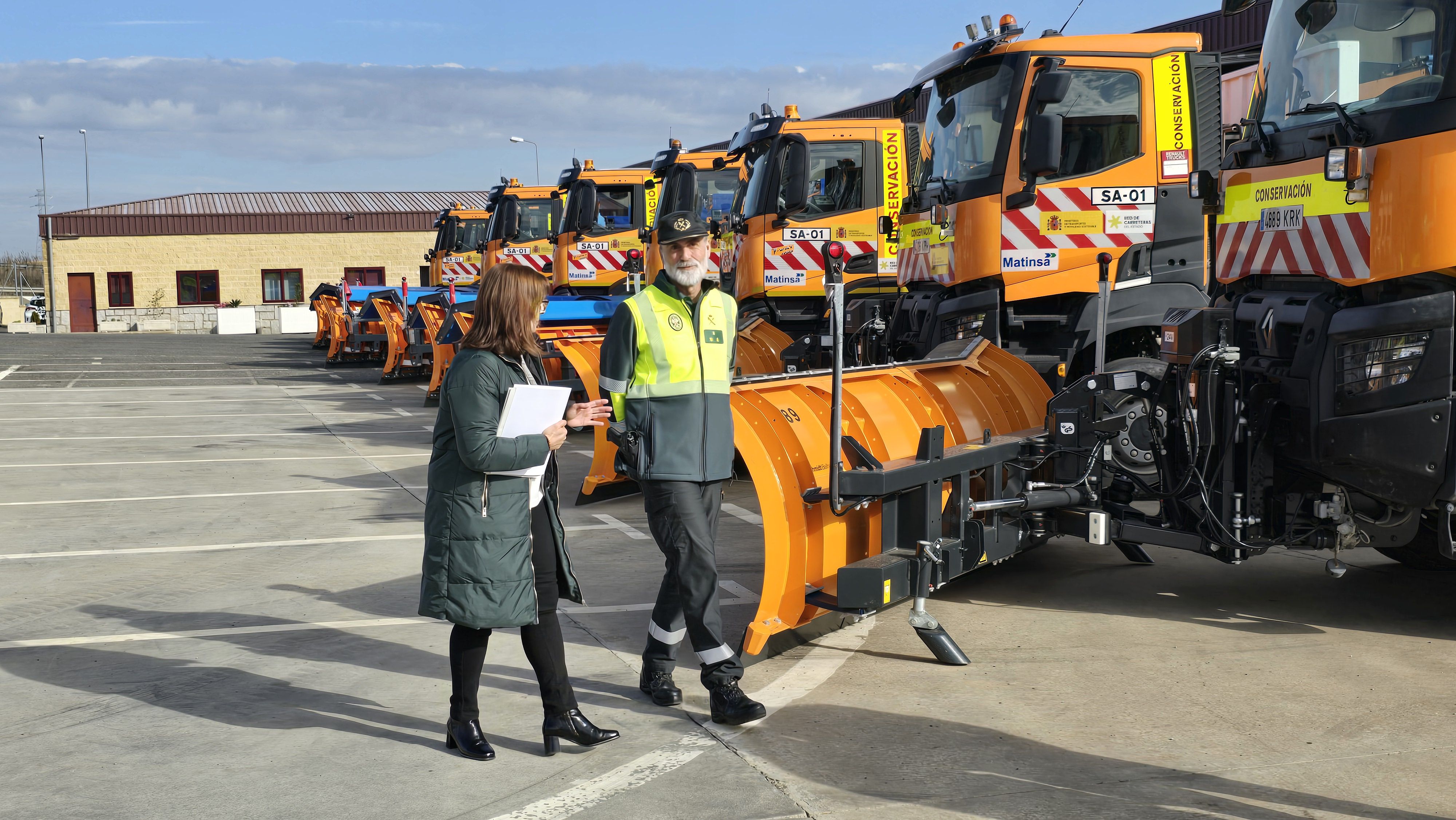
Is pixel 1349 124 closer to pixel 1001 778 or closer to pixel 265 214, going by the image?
pixel 1001 778

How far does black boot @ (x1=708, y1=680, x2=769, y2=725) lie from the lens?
14.9ft

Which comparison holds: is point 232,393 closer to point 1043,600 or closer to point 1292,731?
point 1043,600

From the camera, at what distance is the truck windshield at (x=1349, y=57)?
5066mm

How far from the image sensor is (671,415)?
185 inches

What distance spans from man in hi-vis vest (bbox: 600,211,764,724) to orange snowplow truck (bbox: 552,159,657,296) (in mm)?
14782

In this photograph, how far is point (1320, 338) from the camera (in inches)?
211

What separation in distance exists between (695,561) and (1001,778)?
1.34 meters

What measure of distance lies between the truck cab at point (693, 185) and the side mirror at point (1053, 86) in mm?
7774

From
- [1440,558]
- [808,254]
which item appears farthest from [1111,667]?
[808,254]

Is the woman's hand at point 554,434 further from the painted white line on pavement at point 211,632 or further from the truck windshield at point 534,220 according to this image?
the truck windshield at point 534,220

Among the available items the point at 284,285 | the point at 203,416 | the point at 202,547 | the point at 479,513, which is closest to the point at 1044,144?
the point at 479,513

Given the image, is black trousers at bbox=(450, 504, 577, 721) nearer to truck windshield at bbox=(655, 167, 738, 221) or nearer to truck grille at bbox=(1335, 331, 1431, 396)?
truck grille at bbox=(1335, 331, 1431, 396)

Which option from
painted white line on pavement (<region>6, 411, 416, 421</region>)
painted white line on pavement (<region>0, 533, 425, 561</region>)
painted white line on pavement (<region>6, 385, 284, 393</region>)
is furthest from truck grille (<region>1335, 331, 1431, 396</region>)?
painted white line on pavement (<region>6, 385, 284, 393</region>)

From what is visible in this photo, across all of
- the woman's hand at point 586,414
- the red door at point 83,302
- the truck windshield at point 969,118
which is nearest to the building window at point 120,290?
the red door at point 83,302
